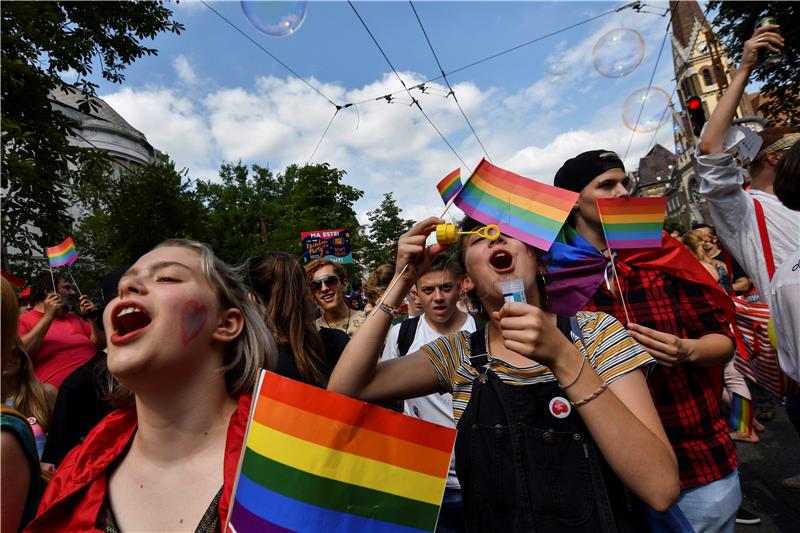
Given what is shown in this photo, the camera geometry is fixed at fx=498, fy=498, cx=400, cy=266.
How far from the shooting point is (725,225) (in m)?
2.46

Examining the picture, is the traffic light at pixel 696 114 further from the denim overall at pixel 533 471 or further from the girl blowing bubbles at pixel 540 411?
the denim overall at pixel 533 471

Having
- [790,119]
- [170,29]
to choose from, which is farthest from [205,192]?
[790,119]

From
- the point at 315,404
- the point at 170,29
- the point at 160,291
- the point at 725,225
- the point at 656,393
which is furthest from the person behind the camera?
the point at 170,29

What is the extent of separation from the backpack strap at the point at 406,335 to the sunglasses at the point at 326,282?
1.11 meters

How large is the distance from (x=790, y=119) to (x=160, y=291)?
58.4 feet

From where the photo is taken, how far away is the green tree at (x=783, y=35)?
1159 cm

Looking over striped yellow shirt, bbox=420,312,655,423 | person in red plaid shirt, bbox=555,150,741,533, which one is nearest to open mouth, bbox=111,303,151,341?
striped yellow shirt, bbox=420,312,655,423

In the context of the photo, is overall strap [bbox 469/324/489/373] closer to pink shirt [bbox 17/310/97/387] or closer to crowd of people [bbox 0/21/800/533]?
crowd of people [bbox 0/21/800/533]

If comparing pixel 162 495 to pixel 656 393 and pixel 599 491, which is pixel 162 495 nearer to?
pixel 599 491

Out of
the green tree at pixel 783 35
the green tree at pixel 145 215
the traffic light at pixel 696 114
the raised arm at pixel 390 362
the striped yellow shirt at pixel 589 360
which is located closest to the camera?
the striped yellow shirt at pixel 589 360

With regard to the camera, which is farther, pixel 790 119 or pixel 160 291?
pixel 790 119

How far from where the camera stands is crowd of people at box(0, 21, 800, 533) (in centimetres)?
131

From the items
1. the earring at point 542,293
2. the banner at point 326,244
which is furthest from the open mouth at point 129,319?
the banner at point 326,244

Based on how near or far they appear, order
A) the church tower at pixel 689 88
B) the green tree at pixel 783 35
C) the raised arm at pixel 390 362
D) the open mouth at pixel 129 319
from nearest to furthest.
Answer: the open mouth at pixel 129 319 → the raised arm at pixel 390 362 → the green tree at pixel 783 35 → the church tower at pixel 689 88
